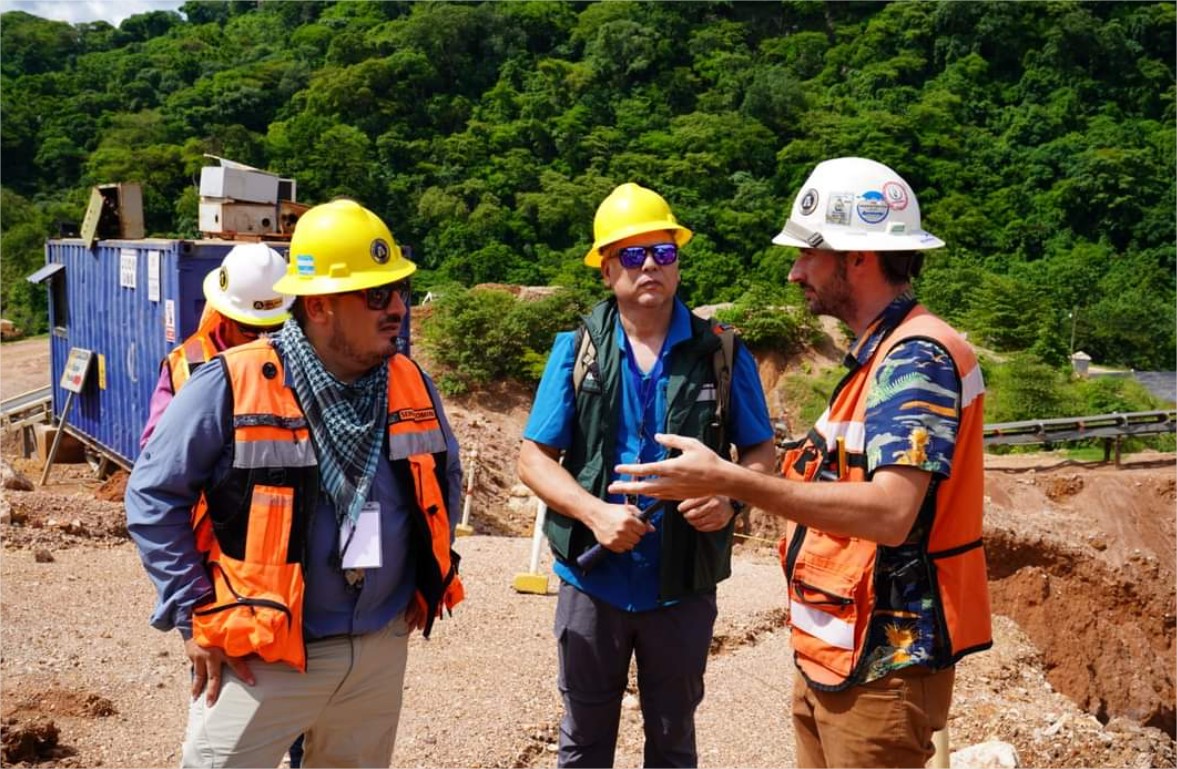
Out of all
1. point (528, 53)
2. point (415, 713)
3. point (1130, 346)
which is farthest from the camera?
point (528, 53)

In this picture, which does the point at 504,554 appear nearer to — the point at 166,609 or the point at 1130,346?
→ the point at 166,609

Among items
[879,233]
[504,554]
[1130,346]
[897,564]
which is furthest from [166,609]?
[1130,346]

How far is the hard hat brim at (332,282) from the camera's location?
2.63 metres

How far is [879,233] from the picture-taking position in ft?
8.06

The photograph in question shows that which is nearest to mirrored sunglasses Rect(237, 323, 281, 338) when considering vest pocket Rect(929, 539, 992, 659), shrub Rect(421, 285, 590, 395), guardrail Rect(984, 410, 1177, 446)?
vest pocket Rect(929, 539, 992, 659)

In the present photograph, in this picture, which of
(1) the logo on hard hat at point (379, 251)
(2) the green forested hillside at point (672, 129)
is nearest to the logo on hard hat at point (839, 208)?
(1) the logo on hard hat at point (379, 251)

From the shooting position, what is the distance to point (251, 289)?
13.1ft

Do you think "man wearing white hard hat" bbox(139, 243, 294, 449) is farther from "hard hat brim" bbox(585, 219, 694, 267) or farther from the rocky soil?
the rocky soil

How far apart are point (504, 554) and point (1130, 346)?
28951mm

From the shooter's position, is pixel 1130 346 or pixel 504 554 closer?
pixel 504 554

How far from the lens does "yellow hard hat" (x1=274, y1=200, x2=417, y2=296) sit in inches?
104

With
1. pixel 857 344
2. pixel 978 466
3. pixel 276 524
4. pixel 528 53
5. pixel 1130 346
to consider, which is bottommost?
pixel 1130 346

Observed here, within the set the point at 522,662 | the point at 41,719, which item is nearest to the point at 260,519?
the point at 41,719

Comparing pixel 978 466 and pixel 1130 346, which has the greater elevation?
pixel 978 466
